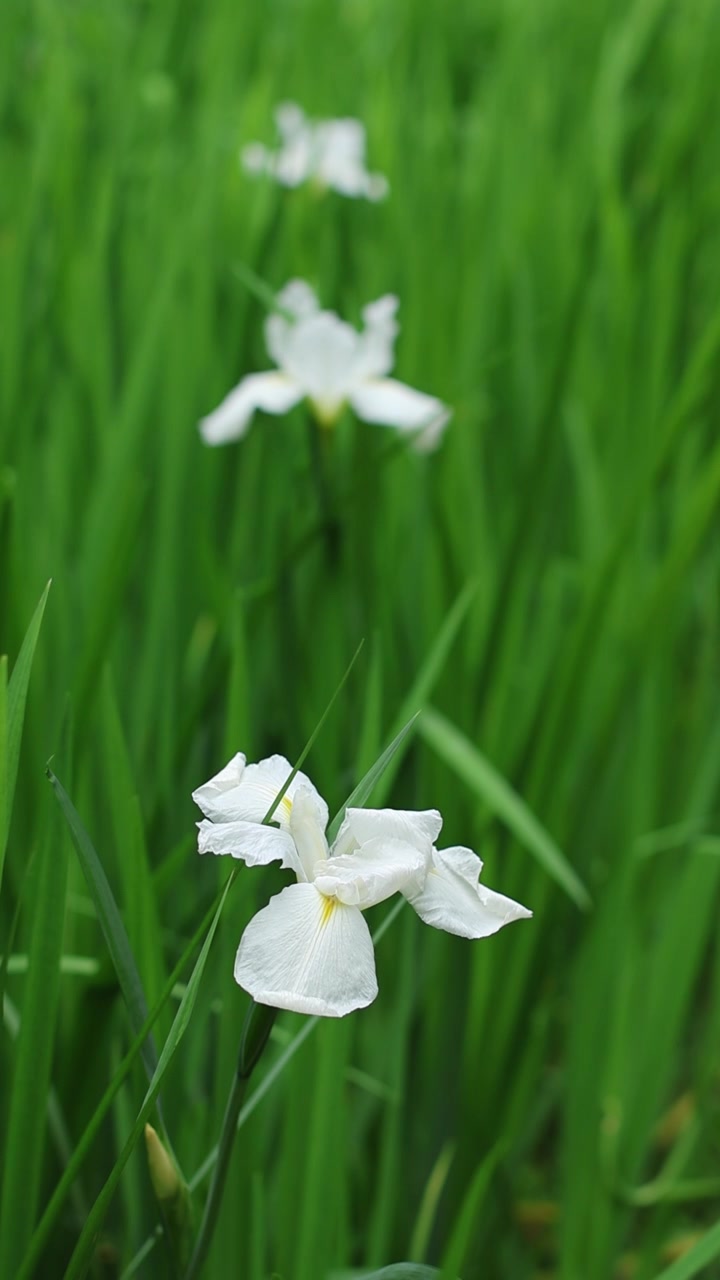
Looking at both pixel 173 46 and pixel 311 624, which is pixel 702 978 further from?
pixel 173 46

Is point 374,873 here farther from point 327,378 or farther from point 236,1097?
point 327,378

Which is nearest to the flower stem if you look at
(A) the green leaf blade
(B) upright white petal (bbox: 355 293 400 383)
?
(A) the green leaf blade

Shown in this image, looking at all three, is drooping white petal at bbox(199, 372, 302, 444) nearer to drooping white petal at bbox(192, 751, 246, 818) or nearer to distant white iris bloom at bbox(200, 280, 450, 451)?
distant white iris bloom at bbox(200, 280, 450, 451)

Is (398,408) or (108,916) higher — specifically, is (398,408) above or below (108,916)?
above

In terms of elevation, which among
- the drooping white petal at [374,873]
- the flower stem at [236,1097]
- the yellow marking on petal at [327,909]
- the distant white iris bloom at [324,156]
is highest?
the distant white iris bloom at [324,156]

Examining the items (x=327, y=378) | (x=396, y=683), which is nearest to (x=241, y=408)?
(x=327, y=378)

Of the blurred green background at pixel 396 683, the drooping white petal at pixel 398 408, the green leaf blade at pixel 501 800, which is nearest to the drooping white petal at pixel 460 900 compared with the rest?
the blurred green background at pixel 396 683

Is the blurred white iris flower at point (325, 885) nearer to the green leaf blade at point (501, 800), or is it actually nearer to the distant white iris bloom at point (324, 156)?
the green leaf blade at point (501, 800)
